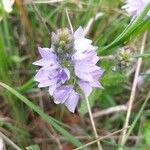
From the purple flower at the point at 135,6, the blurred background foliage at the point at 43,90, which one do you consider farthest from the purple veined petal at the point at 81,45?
the purple flower at the point at 135,6

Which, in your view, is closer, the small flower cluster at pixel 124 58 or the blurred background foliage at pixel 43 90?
the small flower cluster at pixel 124 58

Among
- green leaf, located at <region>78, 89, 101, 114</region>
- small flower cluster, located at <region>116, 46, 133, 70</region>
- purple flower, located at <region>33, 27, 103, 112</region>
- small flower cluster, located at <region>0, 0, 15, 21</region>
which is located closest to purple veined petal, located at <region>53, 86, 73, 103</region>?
purple flower, located at <region>33, 27, 103, 112</region>

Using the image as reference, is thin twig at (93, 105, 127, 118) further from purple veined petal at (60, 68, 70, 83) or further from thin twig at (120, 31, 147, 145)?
purple veined petal at (60, 68, 70, 83)

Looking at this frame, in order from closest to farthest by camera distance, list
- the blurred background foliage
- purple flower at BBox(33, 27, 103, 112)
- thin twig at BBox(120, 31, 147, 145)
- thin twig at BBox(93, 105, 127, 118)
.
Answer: purple flower at BBox(33, 27, 103, 112) < thin twig at BBox(120, 31, 147, 145) < the blurred background foliage < thin twig at BBox(93, 105, 127, 118)

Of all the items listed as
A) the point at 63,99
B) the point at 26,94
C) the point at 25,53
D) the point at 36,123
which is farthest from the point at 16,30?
the point at 63,99

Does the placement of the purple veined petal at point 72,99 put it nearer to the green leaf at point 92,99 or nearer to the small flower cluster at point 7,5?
the green leaf at point 92,99

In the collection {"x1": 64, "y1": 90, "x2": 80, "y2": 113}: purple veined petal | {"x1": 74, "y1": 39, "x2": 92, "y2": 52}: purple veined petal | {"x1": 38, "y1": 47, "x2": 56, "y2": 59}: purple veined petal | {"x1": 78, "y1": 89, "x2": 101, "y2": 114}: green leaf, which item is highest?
{"x1": 74, "y1": 39, "x2": 92, "y2": 52}: purple veined petal
